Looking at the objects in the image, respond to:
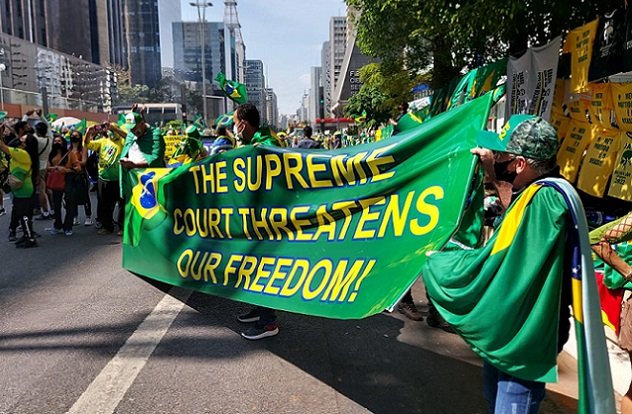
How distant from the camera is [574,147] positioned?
6340 mm

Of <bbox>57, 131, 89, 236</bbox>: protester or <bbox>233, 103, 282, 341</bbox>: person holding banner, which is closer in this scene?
<bbox>233, 103, 282, 341</bbox>: person holding banner

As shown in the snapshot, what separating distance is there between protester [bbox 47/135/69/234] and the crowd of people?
0.02m

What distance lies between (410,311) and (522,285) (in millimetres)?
3230

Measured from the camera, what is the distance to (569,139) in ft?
21.4

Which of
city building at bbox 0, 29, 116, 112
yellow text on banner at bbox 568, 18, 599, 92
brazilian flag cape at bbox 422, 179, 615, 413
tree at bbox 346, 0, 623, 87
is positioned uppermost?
city building at bbox 0, 29, 116, 112

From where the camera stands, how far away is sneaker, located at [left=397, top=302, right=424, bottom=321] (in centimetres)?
527

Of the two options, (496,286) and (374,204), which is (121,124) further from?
(496,286)

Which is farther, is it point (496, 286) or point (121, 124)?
point (121, 124)

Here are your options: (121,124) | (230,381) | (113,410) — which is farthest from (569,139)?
(121,124)

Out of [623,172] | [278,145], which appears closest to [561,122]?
[623,172]

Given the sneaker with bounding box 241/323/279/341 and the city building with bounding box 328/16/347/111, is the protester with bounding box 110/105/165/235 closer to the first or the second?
the sneaker with bounding box 241/323/279/341

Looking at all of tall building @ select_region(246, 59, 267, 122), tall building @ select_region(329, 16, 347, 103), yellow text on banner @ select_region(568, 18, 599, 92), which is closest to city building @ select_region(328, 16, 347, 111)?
tall building @ select_region(329, 16, 347, 103)

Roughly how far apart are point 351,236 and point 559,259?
151 cm

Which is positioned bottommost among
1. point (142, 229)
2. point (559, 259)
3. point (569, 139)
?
point (142, 229)
